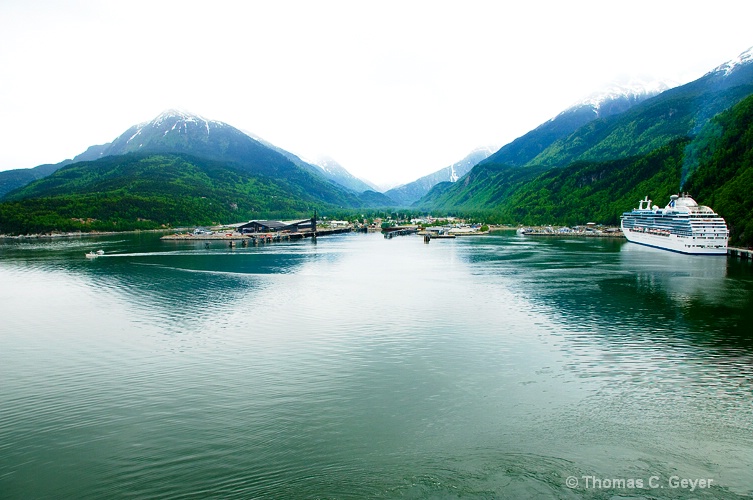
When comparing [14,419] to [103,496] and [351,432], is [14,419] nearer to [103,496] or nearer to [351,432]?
[103,496]

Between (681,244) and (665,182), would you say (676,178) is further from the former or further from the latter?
(681,244)

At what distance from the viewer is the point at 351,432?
1677 centimetres

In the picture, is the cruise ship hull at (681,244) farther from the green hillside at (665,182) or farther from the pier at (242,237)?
the pier at (242,237)

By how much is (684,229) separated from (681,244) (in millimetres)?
2480

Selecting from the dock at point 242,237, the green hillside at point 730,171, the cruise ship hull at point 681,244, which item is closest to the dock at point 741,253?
the cruise ship hull at point 681,244

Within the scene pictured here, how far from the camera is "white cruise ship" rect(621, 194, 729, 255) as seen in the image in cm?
7244

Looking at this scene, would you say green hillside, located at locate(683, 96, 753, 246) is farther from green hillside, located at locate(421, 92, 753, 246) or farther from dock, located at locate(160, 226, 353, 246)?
dock, located at locate(160, 226, 353, 246)

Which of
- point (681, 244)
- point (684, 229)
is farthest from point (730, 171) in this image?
point (681, 244)

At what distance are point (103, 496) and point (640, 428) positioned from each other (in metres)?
16.3

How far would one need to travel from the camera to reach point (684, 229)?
78.5 metres

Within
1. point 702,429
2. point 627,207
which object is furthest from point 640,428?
point 627,207

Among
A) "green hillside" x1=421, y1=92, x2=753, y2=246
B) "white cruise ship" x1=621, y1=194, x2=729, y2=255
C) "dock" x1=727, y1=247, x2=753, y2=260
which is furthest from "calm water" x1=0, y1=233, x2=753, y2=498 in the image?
"green hillside" x1=421, y1=92, x2=753, y2=246

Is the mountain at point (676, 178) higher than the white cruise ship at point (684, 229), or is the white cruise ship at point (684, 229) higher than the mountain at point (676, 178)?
the mountain at point (676, 178)

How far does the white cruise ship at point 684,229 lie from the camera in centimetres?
7244
